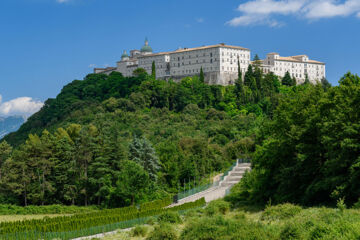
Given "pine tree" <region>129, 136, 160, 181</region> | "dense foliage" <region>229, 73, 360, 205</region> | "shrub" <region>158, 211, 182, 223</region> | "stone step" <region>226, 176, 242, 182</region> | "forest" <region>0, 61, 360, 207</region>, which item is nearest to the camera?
"dense foliage" <region>229, 73, 360, 205</region>

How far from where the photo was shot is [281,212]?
26594 mm

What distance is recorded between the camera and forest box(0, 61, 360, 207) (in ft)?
A: 96.8

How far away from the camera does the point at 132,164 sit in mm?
46469

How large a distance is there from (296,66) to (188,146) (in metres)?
74.6

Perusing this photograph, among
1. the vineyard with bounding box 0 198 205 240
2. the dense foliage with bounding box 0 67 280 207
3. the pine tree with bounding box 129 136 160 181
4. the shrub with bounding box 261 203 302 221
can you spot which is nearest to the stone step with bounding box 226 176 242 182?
the dense foliage with bounding box 0 67 280 207

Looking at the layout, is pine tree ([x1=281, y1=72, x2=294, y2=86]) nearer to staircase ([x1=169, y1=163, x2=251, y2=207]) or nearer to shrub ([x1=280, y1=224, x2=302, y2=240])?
staircase ([x1=169, y1=163, x2=251, y2=207])

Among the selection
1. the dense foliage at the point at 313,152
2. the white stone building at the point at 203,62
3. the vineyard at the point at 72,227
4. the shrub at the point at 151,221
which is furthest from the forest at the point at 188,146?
the vineyard at the point at 72,227

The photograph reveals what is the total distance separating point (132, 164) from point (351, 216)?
28.8 m

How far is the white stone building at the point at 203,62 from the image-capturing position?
118250 mm

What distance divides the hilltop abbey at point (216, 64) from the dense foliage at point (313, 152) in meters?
82.3

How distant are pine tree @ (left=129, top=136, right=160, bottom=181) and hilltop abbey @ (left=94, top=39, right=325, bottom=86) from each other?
2514 inches

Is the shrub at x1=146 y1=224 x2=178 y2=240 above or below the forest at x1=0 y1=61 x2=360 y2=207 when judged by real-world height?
below

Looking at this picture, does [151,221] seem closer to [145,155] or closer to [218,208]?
[218,208]

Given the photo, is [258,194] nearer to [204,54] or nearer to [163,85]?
[163,85]
